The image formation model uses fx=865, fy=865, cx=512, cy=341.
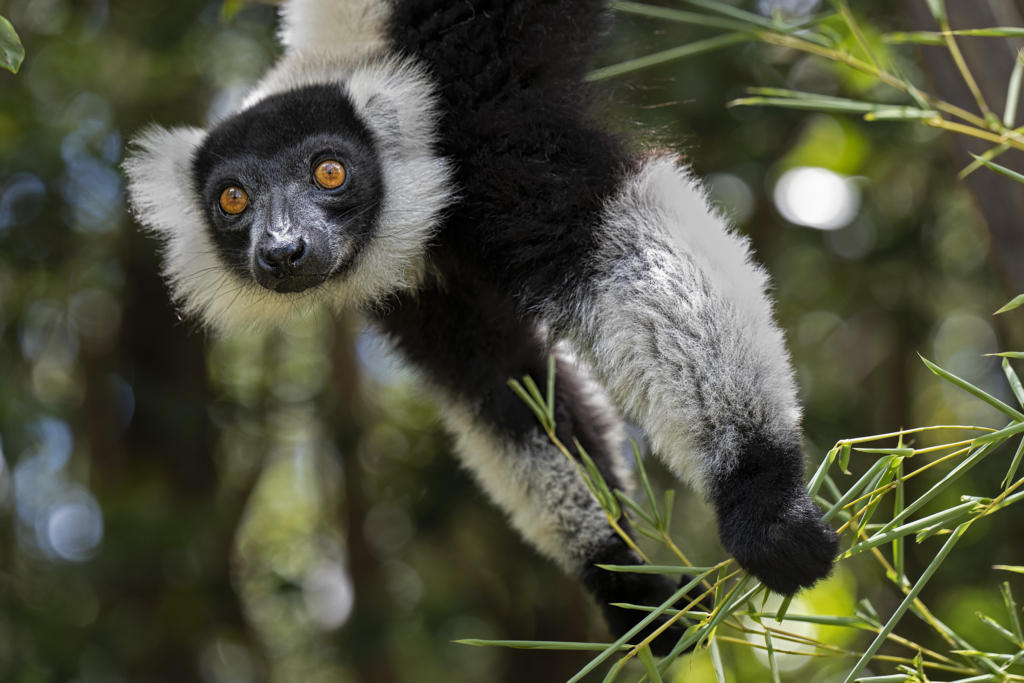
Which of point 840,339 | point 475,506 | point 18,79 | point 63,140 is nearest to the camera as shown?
point 63,140

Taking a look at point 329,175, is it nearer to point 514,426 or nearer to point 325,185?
point 325,185

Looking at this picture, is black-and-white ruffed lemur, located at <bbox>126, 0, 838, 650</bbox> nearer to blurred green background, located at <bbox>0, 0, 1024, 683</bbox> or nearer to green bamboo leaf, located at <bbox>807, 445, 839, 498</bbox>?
green bamboo leaf, located at <bbox>807, 445, 839, 498</bbox>

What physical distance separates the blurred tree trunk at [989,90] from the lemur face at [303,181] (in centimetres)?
169

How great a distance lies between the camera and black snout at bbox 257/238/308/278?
7.50 ft

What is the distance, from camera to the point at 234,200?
2490 mm

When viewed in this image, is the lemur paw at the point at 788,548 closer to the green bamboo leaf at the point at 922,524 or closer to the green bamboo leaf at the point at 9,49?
the green bamboo leaf at the point at 922,524

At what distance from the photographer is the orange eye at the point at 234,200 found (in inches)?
97.4

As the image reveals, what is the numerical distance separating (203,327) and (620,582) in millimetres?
1538

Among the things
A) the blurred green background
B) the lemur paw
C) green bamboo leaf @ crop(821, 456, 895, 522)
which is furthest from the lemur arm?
the blurred green background

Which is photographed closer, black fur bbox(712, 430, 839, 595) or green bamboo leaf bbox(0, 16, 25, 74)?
green bamboo leaf bbox(0, 16, 25, 74)

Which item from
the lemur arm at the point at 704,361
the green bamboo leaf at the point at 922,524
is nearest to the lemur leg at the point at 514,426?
the lemur arm at the point at 704,361

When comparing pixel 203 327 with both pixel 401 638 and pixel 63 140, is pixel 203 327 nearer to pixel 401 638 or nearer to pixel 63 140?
pixel 63 140

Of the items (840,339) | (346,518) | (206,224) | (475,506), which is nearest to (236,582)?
(346,518)

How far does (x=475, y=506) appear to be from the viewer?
4488mm
